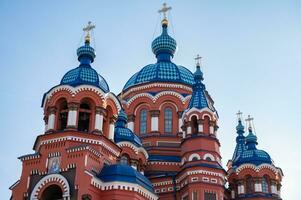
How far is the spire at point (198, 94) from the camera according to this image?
24031 millimetres

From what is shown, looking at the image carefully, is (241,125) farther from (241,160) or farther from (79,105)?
(79,105)

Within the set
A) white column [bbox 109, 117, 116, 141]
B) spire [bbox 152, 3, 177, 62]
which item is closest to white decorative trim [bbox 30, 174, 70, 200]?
white column [bbox 109, 117, 116, 141]

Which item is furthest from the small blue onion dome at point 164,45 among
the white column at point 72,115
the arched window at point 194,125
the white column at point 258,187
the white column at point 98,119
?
the white column at point 72,115

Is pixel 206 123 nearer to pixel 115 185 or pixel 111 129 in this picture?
pixel 111 129

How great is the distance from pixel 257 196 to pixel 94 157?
959cm

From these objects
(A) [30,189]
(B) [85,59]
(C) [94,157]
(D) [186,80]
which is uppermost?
(D) [186,80]

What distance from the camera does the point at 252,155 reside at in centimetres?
2633

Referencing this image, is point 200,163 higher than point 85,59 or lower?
lower

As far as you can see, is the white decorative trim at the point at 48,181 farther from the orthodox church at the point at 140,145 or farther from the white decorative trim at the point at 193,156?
the white decorative trim at the point at 193,156

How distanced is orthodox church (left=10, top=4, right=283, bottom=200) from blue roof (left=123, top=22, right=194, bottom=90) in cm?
6

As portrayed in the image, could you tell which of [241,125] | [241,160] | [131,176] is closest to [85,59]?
[131,176]

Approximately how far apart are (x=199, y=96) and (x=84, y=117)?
21.0 ft

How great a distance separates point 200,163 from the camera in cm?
2244

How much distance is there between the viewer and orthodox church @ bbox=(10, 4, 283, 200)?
18.7 m
